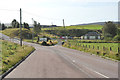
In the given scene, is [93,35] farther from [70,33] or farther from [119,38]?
[119,38]

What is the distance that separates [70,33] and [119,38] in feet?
224

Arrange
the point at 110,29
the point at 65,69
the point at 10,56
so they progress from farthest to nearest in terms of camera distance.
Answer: the point at 110,29, the point at 10,56, the point at 65,69

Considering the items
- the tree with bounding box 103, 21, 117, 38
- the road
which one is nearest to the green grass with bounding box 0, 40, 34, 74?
the road

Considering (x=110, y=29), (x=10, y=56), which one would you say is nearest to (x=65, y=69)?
(x=10, y=56)

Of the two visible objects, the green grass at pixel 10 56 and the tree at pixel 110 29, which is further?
the tree at pixel 110 29

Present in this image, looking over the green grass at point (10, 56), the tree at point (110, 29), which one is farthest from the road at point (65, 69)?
the tree at point (110, 29)

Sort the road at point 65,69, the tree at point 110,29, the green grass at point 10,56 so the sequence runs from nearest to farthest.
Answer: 1. the road at point 65,69
2. the green grass at point 10,56
3. the tree at point 110,29

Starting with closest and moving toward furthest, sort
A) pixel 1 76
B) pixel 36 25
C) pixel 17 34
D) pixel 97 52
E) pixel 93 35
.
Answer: pixel 1 76, pixel 97 52, pixel 36 25, pixel 17 34, pixel 93 35

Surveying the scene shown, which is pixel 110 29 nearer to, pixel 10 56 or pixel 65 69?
pixel 10 56

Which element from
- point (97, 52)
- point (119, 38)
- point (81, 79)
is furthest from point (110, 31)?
point (81, 79)

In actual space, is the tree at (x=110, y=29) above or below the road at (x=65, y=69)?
above

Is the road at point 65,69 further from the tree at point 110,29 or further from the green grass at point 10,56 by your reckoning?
the tree at point 110,29

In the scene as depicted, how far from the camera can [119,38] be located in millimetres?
89500

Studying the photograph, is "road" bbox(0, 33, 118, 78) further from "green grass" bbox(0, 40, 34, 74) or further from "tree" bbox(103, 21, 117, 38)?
"tree" bbox(103, 21, 117, 38)
